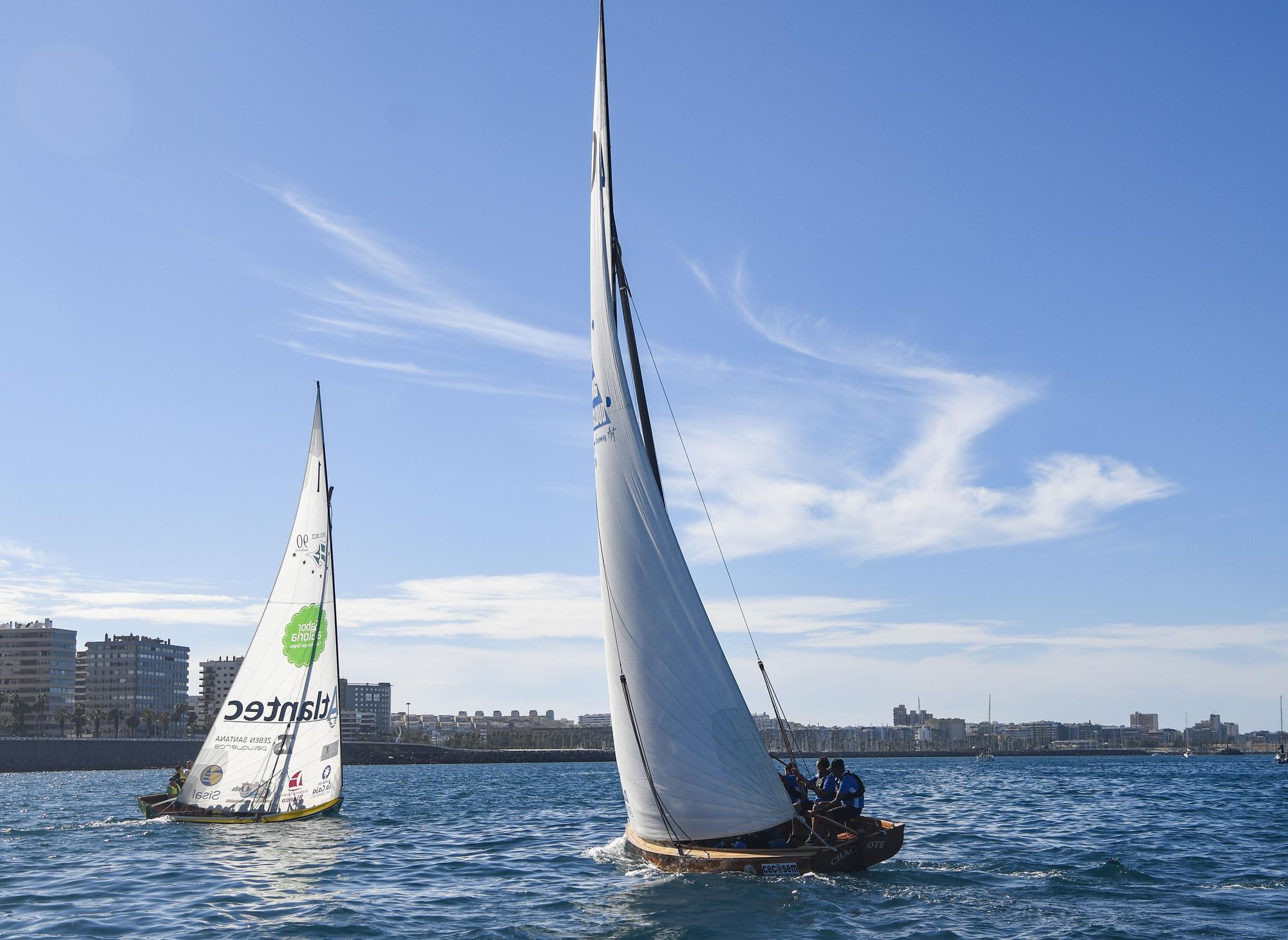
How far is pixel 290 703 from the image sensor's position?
3703cm

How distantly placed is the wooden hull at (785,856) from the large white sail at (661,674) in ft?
1.18

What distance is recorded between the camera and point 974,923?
1812 centimetres

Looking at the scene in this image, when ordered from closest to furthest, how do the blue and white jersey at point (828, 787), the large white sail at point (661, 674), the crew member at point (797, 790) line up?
the large white sail at point (661, 674) < the crew member at point (797, 790) < the blue and white jersey at point (828, 787)

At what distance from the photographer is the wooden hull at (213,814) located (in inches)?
1406

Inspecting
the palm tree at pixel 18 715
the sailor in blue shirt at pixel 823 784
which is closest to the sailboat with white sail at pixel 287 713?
the sailor in blue shirt at pixel 823 784

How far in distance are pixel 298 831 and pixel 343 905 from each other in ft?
48.1

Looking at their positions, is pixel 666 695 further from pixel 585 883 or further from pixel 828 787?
pixel 828 787

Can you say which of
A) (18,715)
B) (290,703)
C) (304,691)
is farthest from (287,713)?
(18,715)

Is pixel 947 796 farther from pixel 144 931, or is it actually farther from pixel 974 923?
pixel 144 931

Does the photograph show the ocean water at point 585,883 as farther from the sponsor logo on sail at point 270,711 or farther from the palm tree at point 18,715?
the palm tree at point 18,715

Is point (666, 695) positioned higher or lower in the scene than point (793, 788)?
higher

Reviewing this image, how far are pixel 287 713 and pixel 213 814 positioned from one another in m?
3.96

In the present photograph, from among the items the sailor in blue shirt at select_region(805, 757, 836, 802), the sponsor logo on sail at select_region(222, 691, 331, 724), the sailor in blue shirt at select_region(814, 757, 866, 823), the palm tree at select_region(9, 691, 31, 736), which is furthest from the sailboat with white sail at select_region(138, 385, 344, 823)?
the palm tree at select_region(9, 691, 31, 736)

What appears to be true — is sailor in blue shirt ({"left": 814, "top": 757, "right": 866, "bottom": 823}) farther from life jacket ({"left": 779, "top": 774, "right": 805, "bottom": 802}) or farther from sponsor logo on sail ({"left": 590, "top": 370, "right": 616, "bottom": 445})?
sponsor logo on sail ({"left": 590, "top": 370, "right": 616, "bottom": 445})
